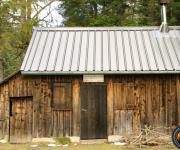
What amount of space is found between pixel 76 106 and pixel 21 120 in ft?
7.52

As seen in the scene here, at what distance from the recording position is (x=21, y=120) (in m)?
14.4

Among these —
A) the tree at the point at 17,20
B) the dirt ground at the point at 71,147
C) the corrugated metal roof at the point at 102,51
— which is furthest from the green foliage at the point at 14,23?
the dirt ground at the point at 71,147

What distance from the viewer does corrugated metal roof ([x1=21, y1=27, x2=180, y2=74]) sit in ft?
46.2

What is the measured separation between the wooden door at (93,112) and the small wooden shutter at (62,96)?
560mm

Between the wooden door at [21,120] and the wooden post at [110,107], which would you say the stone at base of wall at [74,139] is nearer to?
the wooden post at [110,107]

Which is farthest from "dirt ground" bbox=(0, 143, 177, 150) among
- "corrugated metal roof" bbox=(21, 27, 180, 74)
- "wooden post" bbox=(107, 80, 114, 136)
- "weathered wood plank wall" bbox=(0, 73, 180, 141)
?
"corrugated metal roof" bbox=(21, 27, 180, 74)

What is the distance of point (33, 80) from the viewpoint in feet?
47.5

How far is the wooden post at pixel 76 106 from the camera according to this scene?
14.2 metres

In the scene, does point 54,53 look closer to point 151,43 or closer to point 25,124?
point 25,124

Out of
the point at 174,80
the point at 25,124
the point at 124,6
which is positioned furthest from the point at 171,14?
the point at 25,124

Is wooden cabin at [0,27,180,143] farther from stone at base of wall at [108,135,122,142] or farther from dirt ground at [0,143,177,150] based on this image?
dirt ground at [0,143,177,150]

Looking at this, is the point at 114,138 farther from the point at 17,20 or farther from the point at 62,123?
the point at 17,20

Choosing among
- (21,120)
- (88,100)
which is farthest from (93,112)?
(21,120)

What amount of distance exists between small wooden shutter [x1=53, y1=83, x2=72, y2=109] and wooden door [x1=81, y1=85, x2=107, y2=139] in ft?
1.84
